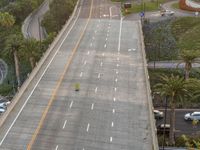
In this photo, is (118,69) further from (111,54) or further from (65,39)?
(65,39)

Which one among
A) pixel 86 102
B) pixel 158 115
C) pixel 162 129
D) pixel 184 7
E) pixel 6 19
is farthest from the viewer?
pixel 6 19

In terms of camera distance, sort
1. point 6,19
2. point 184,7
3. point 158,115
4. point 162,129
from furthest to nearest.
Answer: point 6,19 → point 184,7 → point 158,115 → point 162,129

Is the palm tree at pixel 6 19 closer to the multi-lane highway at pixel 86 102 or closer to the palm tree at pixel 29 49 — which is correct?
→ the palm tree at pixel 29 49

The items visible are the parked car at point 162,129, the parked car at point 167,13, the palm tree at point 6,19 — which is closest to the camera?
the parked car at point 162,129

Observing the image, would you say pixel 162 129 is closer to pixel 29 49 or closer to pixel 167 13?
pixel 29 49

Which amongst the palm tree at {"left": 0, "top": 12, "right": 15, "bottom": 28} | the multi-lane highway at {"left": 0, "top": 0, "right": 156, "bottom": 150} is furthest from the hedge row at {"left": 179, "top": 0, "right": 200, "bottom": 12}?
the palm tree at {"left": 0, "top": 12, "right": 15, "bottom": 28}

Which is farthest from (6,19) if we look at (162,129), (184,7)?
(162,129)

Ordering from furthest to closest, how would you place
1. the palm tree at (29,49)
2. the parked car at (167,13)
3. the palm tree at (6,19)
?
the palm tree at (6,19)
the parked car at (167,13)
the palm tree at (29,49)

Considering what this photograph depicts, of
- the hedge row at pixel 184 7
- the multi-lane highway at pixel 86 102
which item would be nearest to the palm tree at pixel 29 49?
the multi-lane highway at pixel 86 102

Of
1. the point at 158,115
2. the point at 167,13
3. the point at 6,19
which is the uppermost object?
the point at 167,13

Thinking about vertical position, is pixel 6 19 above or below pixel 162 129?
above

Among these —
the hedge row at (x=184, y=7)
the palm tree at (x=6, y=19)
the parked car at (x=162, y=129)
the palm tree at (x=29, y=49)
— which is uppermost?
the hedge row at (x=184, y=7)
